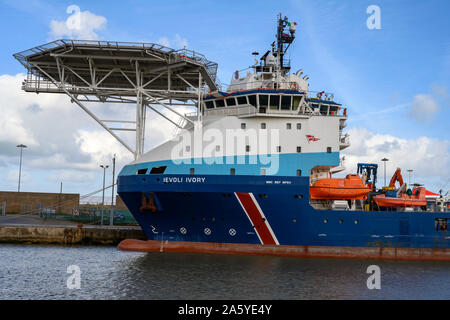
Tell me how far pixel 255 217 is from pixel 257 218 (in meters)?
0.13

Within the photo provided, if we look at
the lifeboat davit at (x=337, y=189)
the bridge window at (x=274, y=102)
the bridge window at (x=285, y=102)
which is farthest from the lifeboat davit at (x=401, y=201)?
the bridge window at (x=274, y=102)

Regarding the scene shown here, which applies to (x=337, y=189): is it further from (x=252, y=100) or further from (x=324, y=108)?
(x=324, y=108)

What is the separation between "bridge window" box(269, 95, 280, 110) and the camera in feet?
79.3

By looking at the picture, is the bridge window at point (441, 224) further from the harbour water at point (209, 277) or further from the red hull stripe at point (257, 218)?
the red hull stripe at point (257, 218)

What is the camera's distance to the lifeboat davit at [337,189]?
22625 mm

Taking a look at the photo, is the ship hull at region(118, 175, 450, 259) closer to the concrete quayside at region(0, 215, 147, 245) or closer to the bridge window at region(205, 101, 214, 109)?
the bridge window at region(205, 101, 214, 109)

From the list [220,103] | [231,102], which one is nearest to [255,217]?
[231,102]

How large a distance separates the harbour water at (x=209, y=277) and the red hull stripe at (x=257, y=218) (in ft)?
3.79

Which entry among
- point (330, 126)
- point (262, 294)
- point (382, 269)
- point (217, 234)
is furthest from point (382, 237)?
point (262, 294)

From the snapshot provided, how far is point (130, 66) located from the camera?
25.7 meters

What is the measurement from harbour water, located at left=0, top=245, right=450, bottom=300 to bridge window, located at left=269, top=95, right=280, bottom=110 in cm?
890

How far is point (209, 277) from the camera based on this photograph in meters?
17.4
